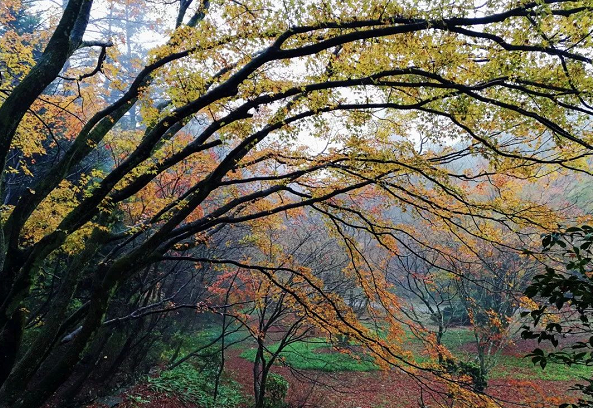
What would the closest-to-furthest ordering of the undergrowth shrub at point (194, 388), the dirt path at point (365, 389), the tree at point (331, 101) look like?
1. the tree at point (331, 101)
2. the undergrowth shrub at point (194, 388)
3. the dirt path at point (365, 389)

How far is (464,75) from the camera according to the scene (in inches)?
119

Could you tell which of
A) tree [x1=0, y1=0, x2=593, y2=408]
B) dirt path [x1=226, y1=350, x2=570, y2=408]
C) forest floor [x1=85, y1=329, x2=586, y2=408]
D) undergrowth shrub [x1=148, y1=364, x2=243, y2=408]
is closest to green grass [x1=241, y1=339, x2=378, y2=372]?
forest floor [x1=85, y1=329, x2=586, y2=408]

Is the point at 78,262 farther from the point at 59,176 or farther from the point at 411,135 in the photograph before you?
the point at 411,135

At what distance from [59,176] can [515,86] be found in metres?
5.35

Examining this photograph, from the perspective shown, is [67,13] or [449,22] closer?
[449,22]

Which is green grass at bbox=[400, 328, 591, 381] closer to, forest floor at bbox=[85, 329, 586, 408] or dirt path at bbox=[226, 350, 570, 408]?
forest floor at bbox=[85, 329, 586, 408]

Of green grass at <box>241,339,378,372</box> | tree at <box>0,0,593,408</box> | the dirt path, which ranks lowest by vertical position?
the dirt path

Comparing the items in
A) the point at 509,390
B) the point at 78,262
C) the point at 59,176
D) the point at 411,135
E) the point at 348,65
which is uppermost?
the point at 411,135

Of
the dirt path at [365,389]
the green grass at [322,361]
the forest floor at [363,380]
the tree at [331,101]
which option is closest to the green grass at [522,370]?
the forest floor at [363,380]

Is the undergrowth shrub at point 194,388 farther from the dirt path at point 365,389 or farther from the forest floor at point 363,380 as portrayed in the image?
the dirt path at point 365,389

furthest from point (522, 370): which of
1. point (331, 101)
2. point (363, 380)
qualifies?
point (331, 101)

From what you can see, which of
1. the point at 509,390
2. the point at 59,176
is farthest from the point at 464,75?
the point at 509,390

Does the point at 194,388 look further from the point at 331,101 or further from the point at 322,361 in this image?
the point at 331,101

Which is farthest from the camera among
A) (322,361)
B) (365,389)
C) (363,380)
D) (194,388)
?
(322,361)
